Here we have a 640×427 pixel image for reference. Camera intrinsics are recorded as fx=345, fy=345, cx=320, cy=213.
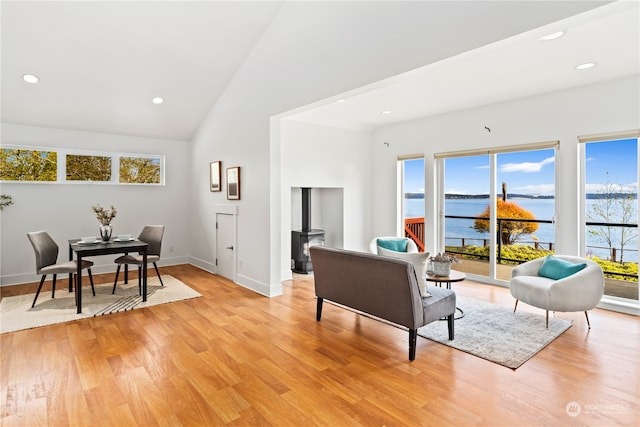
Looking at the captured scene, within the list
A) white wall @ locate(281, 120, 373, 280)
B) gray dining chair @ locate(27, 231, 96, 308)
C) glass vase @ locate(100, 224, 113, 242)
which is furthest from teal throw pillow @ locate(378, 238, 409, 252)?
gray dining chair @ locate(27, 231, 96, 308)

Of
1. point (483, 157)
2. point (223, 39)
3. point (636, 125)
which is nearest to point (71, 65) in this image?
point (223, 39)

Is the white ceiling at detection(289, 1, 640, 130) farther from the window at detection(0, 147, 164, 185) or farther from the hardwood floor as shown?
the window at detection(0, 147, 164, 185)

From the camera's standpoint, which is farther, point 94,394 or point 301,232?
point 301,232

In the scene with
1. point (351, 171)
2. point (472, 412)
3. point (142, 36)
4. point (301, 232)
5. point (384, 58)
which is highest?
point (142, 36)

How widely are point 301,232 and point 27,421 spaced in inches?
164

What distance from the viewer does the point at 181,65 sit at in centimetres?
466

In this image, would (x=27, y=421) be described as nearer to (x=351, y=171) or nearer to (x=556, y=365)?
(x=556, y=365)

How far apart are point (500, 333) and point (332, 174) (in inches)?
146

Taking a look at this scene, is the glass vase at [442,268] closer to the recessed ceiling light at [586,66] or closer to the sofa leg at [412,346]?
the sofa leg at [412,346]

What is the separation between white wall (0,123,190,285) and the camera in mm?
5094

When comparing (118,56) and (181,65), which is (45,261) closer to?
(118,56)

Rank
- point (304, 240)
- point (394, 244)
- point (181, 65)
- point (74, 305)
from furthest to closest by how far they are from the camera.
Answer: point (304, 240) → point (394, 244) → point (181, 65) → point (74, 305)

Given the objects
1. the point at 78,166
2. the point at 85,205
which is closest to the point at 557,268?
the point at 85,205

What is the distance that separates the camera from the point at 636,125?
12.6ft
